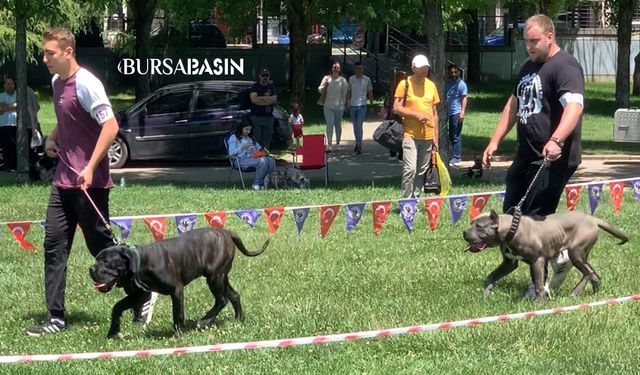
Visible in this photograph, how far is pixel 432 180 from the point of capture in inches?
506

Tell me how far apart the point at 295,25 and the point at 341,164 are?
8523 mm

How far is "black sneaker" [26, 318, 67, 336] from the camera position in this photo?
7.02 meters

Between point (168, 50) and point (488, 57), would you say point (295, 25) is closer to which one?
point (168, 50)

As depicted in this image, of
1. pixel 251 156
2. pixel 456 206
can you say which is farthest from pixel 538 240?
pixel 251 156

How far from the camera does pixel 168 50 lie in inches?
1331

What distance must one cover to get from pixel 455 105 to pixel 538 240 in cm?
1136

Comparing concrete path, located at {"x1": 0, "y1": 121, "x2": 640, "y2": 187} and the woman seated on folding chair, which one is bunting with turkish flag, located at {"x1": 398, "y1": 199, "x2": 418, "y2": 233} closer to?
the woman seated on folding chair

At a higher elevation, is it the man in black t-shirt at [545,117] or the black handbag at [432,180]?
the man in black t-shirt at [545,117]

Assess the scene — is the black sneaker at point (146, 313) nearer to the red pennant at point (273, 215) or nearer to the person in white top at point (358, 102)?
the red pennant at point (273, 215)

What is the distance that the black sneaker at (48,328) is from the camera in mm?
7022

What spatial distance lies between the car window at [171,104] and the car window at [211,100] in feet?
0.73

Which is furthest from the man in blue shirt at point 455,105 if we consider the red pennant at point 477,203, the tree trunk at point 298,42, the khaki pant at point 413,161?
the tree trunk at point 298,42

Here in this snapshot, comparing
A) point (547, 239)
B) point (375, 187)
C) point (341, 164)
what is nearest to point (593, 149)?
point (341, 164)

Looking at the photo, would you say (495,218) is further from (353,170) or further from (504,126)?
(353,170)
